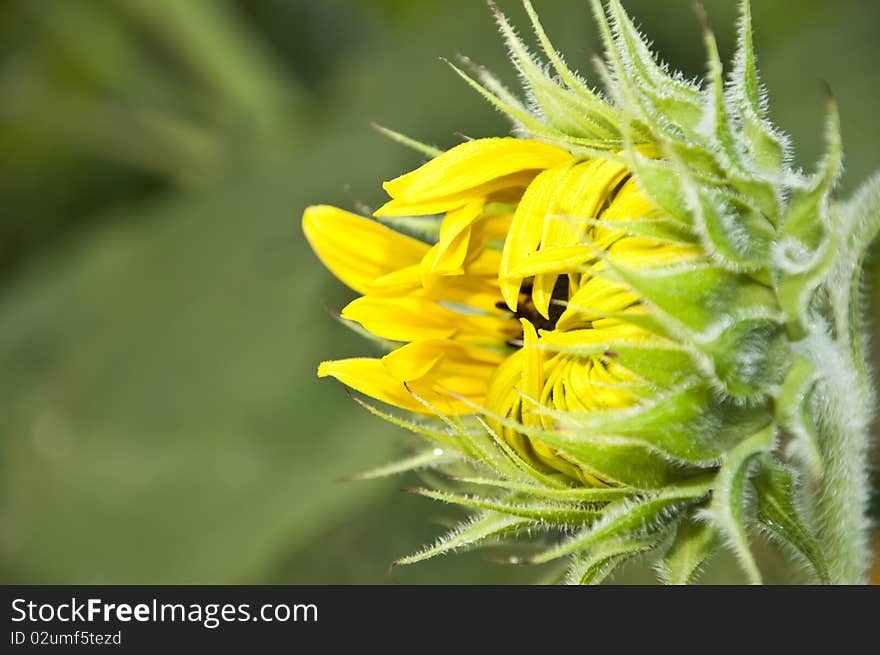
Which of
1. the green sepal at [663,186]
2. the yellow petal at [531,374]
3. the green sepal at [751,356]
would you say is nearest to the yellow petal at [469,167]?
the green sepal at [663,186]

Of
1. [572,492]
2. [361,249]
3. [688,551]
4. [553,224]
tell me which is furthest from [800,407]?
[361,249]

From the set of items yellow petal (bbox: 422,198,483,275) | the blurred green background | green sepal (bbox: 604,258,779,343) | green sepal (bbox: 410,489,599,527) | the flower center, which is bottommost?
green sepal (bbox: 410,489,599,527)

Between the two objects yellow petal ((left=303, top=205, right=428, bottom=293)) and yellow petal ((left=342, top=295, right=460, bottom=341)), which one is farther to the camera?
yellow petal ((left=303, top=205, right=428, bottom=293))

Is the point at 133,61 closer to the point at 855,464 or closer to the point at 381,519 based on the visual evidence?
the point at 381,519

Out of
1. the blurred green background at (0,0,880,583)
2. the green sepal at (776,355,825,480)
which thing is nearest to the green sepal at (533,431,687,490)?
the green sepal at (776,355,825,480)

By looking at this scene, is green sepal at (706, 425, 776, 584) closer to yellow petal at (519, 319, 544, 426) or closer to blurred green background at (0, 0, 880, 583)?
yellow petal at (519, 319, 544, 426)

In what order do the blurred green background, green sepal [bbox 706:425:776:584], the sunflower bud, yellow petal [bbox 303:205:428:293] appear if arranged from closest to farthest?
green sepal [bbox 706:425:776:584]
the sunflower bud
yellow petal [bbox 303:205:428:293]
the blurred green background

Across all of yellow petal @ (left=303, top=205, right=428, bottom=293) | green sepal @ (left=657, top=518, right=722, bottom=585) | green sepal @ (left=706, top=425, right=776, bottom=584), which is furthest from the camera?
yellow petal @ (left=303, top=205, right=428, bottom=293)
